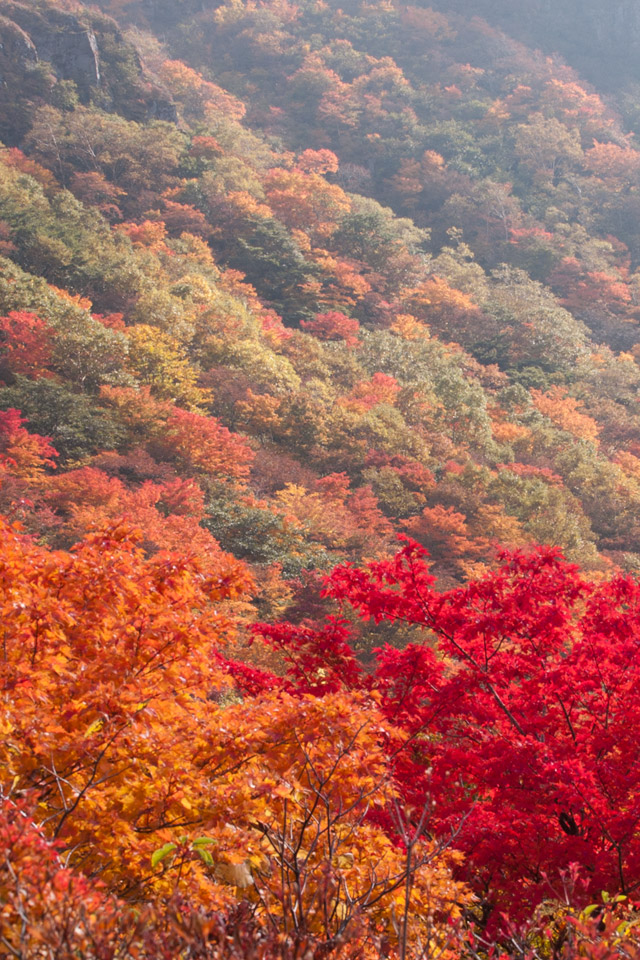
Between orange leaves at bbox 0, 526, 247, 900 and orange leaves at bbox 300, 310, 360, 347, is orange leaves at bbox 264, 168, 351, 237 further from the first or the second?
orange leaves at bbox 0, 526, 247, 900

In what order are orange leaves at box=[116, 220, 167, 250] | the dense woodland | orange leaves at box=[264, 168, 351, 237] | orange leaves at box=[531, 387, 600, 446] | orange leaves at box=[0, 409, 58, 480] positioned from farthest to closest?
orange leaves at box=[264, 168, 351, 237], orange leaves at box=[116, 220, 167, 250], orange leaves at box=[531, 387, 600, 446], orange leaves at box=[0, 409, 58, 480], the dense woodland

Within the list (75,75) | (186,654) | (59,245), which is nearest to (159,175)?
(75,75)

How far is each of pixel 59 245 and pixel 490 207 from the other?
30.0 m

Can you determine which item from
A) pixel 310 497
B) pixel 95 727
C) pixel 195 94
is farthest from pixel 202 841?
pixel 195 94

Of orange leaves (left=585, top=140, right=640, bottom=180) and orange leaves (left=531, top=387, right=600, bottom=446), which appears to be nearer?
orange leaves (left=531, top=387, right=600, bottom=446)

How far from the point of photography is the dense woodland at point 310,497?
2570mm

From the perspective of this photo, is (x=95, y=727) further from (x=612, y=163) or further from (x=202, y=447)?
(x=612, y=163)

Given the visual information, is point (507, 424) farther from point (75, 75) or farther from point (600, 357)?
point (75, 75)

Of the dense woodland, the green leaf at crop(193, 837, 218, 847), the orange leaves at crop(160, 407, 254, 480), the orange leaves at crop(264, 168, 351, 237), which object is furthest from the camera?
the orange leaves at crop(264, 168, 351, 237)

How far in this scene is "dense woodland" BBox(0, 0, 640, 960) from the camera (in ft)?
8.43

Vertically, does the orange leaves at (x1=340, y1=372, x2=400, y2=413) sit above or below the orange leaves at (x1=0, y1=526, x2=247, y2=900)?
above

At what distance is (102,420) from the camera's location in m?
13.8

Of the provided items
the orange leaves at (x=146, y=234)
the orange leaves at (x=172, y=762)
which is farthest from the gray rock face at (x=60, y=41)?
the orange leaves at (x=172, y=762)

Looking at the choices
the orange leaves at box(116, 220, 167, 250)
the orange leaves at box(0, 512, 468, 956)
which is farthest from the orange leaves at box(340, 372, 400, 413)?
the orange leaves at box(0, 512, 468, 956)
